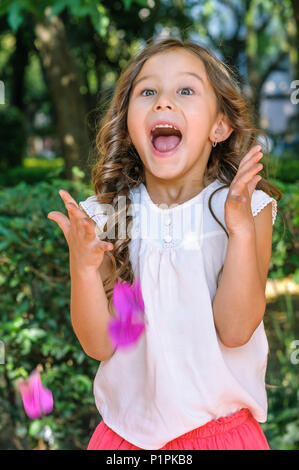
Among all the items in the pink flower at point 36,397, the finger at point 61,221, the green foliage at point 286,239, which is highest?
the finger at point 61,221

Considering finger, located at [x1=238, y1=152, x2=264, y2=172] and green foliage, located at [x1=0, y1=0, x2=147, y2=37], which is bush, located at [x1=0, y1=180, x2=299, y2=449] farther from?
finger, located at [x1=238, y1=152, x2=264, y2=172]

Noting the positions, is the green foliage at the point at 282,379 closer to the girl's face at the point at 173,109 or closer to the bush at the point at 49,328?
the bush at the point at 49,328

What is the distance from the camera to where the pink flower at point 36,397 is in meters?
2.83

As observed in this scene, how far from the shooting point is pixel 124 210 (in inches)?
69.7

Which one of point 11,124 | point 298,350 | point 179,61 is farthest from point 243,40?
point 179,61

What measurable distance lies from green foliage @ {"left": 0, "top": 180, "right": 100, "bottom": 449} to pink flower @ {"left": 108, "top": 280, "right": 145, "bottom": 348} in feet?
3.45

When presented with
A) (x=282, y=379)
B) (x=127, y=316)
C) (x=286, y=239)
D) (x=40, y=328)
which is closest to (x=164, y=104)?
(x=127, y=316)

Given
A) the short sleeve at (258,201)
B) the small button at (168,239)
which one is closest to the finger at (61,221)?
the small button at (168,239)

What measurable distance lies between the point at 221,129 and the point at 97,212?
0.48m

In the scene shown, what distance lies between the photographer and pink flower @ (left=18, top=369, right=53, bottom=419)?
9.29ft

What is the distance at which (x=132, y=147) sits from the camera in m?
1.93

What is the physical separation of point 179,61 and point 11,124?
36.6 ft

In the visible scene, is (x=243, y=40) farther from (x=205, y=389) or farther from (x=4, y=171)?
(x=205, y=389)

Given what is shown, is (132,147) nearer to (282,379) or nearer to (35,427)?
(35,427)
